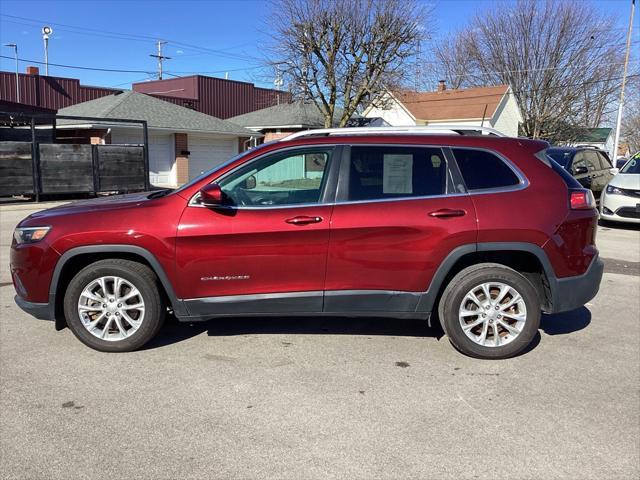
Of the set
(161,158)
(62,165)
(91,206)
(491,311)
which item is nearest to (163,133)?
(161,158)

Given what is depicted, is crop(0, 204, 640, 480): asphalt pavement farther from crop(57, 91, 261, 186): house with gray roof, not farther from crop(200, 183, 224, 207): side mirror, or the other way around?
crop(57, 91, 261, 186): house with gray roof

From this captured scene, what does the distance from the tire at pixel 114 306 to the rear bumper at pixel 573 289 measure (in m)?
3.18

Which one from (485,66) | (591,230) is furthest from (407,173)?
(485,66)

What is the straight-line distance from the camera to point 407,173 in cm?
436

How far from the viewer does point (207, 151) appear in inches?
1041

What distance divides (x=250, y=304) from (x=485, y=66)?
141ft

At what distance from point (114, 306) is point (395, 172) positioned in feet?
8.21

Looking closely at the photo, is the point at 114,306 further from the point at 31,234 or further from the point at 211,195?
the point at 211,195

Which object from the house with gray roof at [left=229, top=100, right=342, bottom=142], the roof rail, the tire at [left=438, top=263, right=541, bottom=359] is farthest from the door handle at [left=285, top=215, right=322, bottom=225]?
the house with gray roof at [left=229, top=100, right=342, bottom=142]

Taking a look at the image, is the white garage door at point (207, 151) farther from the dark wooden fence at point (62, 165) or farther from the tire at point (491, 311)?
the tire at point (491, 311)

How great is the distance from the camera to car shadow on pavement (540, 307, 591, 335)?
16.9ft

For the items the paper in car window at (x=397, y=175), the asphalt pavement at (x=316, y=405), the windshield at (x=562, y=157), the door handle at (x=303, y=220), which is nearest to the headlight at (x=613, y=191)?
the windshield at (x=562, y=157)

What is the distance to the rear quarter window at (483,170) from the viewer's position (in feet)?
14.2

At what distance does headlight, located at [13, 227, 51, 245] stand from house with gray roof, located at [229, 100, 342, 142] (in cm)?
2453
